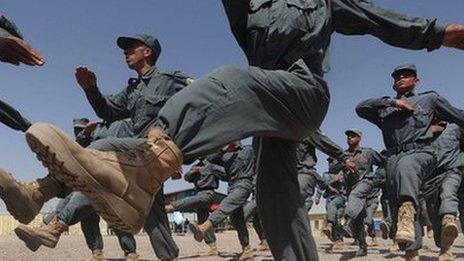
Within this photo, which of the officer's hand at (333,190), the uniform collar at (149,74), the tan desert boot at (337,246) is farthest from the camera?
the officer's hand at (333,190)

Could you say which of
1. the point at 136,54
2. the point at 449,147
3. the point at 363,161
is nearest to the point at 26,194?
the point at 136,54

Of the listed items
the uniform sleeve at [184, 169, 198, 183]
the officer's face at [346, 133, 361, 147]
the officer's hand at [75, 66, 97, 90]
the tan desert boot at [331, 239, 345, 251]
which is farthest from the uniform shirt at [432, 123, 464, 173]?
the uniform sleeve at [184, 169, 198, 183]

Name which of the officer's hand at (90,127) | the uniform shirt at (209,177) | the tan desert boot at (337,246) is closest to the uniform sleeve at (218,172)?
the uniform shirt at (209,177)

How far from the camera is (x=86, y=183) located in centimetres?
193

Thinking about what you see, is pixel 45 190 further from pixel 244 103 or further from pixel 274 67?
pixel 274 67

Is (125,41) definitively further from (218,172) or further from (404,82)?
(218,172)

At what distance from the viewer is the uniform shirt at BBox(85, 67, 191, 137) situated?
5172 millimetres

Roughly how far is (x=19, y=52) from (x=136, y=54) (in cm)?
267

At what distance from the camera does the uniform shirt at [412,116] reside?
6395 millimetres

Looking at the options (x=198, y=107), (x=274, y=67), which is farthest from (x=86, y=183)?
(x=274, y=67)

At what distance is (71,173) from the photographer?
1.92 m

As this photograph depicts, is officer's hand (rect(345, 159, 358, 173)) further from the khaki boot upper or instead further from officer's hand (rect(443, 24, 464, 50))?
the khaki boot upper

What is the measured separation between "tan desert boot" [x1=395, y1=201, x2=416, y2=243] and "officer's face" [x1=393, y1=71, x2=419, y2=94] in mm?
1485

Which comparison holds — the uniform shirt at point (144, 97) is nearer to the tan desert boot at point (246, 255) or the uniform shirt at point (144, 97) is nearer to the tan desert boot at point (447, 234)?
the tan desert boot at point (447, 234)
